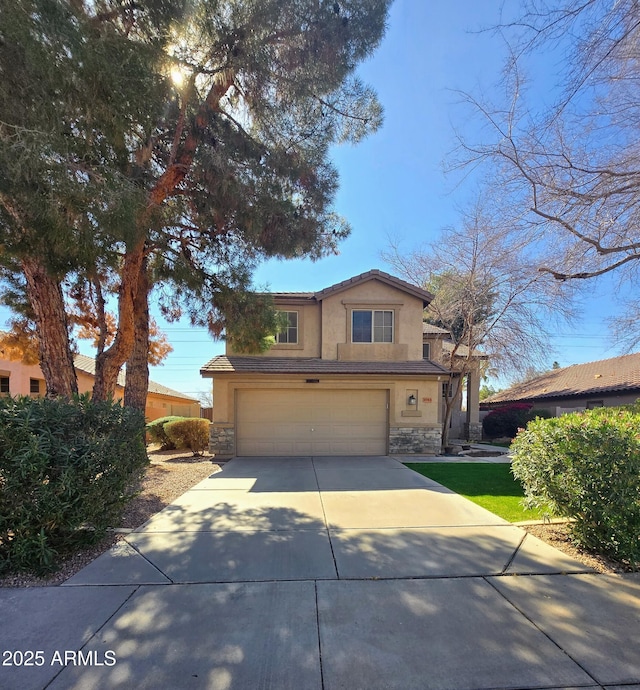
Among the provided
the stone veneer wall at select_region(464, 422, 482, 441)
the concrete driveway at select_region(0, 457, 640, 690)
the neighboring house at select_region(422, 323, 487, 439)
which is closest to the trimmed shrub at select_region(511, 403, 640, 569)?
the concrete driveway at select_region(0, 457, 640, 690)

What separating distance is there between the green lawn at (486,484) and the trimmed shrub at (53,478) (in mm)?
5733

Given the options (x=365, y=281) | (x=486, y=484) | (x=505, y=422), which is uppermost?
(x=365, y=281)

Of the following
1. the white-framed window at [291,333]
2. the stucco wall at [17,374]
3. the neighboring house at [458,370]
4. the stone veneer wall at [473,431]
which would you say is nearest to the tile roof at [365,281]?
the white-framed window at [291,333]

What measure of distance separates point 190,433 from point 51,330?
7.49 m

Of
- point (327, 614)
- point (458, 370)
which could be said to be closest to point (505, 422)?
point (458, 370)

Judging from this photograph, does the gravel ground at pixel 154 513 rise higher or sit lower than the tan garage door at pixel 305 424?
lower

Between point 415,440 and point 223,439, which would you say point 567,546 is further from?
point 223,439

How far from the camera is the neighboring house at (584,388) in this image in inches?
684

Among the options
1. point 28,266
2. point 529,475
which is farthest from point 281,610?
point 28,266

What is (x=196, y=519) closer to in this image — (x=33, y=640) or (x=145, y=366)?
(x=33, y=640)

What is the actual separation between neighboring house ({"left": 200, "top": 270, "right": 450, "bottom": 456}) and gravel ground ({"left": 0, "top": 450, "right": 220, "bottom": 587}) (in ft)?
4.92

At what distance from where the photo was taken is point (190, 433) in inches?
537

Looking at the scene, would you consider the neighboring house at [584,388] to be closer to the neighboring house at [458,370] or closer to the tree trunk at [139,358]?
the neighboring house at [458,370]

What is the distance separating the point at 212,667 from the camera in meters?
2.69
